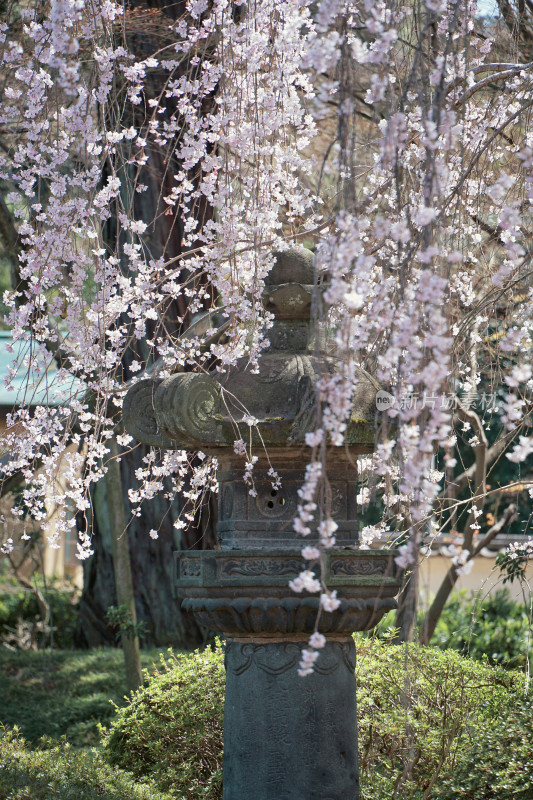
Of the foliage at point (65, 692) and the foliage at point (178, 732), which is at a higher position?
the foliage at point (65, 692)

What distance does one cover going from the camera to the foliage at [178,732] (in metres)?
5.25

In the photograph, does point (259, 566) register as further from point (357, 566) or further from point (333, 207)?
point (333, 207)

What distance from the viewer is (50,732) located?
26.6ft

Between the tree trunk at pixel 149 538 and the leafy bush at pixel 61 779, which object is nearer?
the leafy bush at pixel 61 779

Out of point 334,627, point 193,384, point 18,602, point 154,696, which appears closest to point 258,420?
point 193,384

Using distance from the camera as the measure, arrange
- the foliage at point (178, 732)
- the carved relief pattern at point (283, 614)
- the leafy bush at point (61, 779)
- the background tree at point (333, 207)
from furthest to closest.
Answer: the foliage at point (178, 732) < the leafy bush at point (61, 779) < the carved relief pattern at point (283, 614) < the background tree at point (333, 207)

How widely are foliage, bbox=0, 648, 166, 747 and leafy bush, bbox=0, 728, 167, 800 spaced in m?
2.88

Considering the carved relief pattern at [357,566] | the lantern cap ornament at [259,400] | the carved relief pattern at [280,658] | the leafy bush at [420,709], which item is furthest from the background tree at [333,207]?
the leafy bush at [420,709]

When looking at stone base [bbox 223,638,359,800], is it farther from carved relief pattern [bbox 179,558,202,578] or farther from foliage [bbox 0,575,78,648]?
foliage [bbox 0,575,78,648]

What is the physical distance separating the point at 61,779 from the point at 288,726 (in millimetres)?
1312

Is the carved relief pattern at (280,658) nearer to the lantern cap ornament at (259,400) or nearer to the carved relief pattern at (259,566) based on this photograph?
the carved relief pattern at (259,566)

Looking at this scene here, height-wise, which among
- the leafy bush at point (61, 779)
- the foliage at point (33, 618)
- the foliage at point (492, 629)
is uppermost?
the foliage at point (33, 618)

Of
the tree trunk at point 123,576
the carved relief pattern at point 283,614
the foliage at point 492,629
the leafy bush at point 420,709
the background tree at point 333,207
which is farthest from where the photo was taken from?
the foliage at point 492,629

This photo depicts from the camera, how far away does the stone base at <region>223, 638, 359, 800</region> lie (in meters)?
3.75
